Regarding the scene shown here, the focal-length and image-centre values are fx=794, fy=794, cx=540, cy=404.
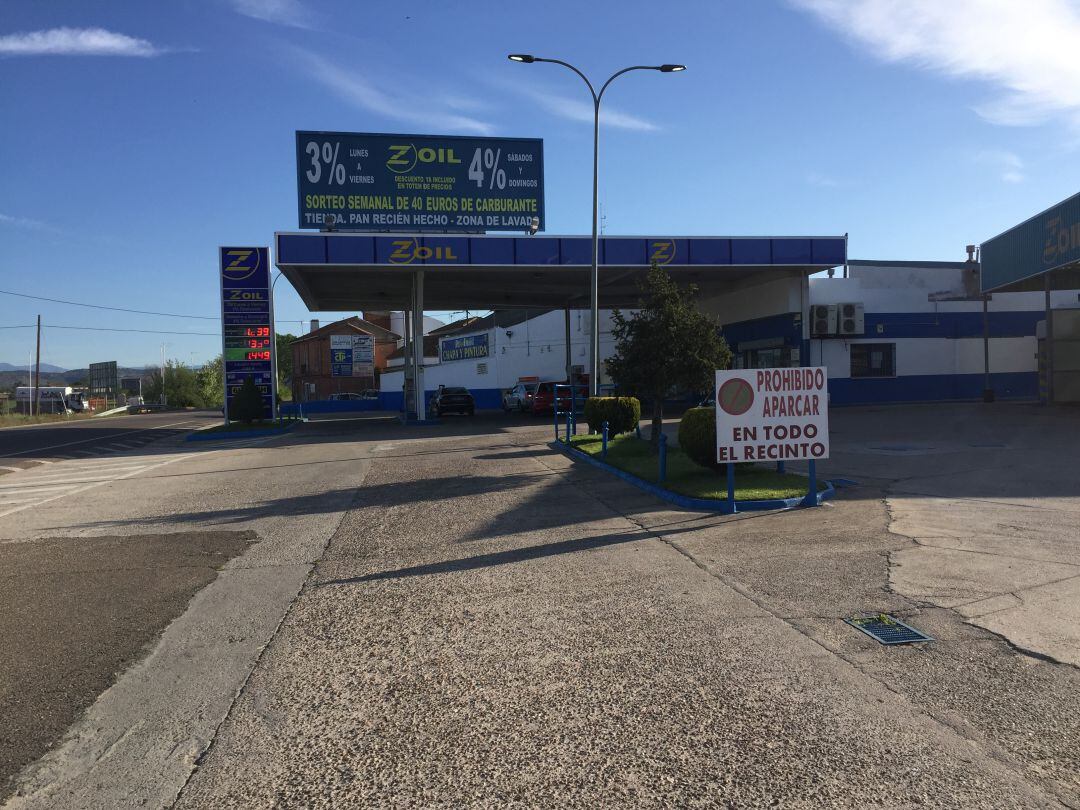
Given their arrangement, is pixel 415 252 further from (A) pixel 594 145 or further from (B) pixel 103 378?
(B) pixel 103 378

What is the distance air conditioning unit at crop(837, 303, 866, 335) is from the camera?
3200cm

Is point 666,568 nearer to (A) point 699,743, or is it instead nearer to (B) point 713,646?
(B) point 713,646

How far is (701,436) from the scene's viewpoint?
1148 cm

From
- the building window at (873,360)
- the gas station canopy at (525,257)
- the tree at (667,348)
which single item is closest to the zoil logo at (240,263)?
the gas station canopy at (525,257)

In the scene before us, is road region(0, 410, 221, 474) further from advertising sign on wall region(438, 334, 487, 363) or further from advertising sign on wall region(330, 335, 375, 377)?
advertising sign on wall region(330, 335, 375, 377)

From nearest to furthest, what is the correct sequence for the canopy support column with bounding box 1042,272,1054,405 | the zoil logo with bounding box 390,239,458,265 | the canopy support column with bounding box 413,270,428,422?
the canopy support column with bounding box 1042,272,1054,405
the zoil logo with bounding box 390,239,458,265
the canopy support column with bounding box 413,270,428,422

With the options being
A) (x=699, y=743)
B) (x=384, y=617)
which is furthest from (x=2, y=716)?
(x=699, y=743)

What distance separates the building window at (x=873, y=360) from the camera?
1303 inches

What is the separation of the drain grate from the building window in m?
29.5

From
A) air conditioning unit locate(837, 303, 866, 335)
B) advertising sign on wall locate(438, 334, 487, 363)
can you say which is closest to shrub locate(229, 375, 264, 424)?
air conditioning unit locate(837, 303, 866, 335)

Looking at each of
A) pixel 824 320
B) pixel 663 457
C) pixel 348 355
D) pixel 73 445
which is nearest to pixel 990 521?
pixel 663 457

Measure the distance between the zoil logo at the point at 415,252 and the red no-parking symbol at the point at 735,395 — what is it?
21510 millimetres

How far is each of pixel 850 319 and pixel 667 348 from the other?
2016 cm

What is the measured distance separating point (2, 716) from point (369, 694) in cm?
195
